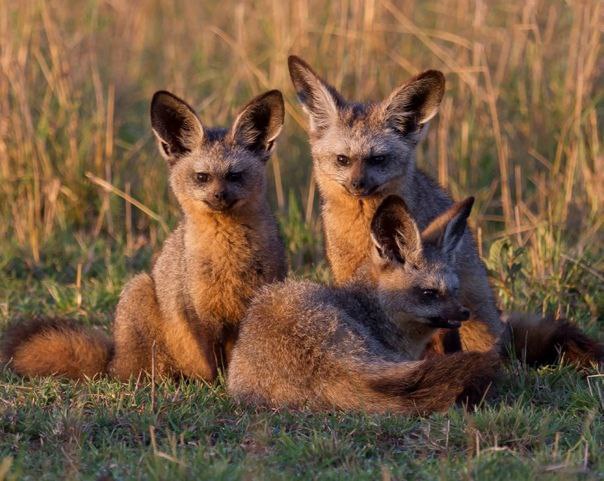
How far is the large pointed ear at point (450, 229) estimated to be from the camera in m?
5.80

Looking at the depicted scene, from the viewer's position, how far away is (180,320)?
655 cm

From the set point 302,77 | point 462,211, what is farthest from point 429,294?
point 302,77

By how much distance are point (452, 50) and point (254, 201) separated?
4.34 m

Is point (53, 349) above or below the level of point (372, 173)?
below

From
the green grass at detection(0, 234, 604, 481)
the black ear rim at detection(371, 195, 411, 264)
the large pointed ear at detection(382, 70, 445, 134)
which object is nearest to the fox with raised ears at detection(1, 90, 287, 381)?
the green grass at detection(0, 234, 604, 481)

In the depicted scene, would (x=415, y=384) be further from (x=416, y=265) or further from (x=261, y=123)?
(x=261, y=123)

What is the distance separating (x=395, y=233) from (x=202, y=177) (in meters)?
1.53

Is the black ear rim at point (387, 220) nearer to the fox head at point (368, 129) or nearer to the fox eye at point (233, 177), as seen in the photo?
the fox head at point (368, 129)

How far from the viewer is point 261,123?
697 cm

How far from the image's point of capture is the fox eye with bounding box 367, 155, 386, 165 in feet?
22.6

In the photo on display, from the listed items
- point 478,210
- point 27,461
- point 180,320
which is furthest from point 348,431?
point 478,210

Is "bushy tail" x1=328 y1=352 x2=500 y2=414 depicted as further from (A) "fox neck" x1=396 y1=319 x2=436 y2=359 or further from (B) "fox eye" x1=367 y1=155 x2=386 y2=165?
(B) "fox eye" x1=367 y1=155 x2=386 y2=165

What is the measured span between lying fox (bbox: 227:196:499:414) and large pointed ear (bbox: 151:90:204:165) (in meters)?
1.56

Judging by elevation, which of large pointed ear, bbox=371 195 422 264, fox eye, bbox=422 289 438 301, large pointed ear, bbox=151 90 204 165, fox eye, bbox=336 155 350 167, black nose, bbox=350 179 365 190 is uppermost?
large pointed ear, bbox=151 90 204 165
